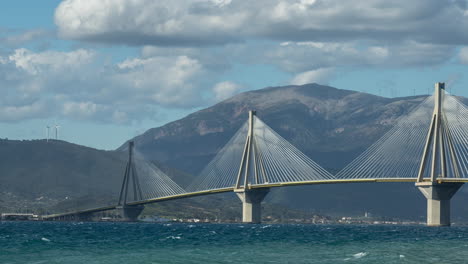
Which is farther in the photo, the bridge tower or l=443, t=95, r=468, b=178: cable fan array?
the bridge tower

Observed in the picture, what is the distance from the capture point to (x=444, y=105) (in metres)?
178

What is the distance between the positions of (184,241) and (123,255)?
26910mm

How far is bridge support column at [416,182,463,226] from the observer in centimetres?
18250

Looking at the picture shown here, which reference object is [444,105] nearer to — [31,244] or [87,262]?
[31,244]

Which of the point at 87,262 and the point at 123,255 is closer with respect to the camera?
the point at 87,262

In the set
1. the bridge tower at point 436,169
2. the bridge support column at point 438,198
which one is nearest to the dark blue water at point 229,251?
the bridge tower at point 436,169

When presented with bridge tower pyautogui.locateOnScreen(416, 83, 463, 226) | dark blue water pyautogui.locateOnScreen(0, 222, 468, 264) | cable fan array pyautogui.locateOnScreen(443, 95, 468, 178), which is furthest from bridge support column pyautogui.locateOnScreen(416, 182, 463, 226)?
dark blue water pyautogui.locateOnScreen(0, 222, 468, 264)

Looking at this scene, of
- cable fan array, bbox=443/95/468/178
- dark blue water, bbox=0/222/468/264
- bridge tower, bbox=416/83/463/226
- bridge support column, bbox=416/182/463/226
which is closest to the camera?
dark blue water, bbox=0/222/468/264

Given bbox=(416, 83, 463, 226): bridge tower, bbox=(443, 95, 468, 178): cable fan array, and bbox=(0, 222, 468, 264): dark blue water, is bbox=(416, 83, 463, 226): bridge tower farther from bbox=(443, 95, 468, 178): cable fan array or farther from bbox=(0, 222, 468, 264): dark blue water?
bbox=(0, 222, 468, 264): dark blue water

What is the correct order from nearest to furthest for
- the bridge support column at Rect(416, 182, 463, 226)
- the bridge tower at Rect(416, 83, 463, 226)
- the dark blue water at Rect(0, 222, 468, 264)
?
the dark blue water at Rect(0, 222, 468, 264) < the bridge tower at Rect(416, 83, 463, 226) < the bridge support column at Rect(416, 182, 463, 226)

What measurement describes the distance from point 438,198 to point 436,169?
519 centimetres

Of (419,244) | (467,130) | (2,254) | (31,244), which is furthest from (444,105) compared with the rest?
(2,254)

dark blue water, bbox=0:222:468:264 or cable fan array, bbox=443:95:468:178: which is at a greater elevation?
cable fan array, bbox=443:95:468:178

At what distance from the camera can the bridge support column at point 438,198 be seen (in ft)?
599
